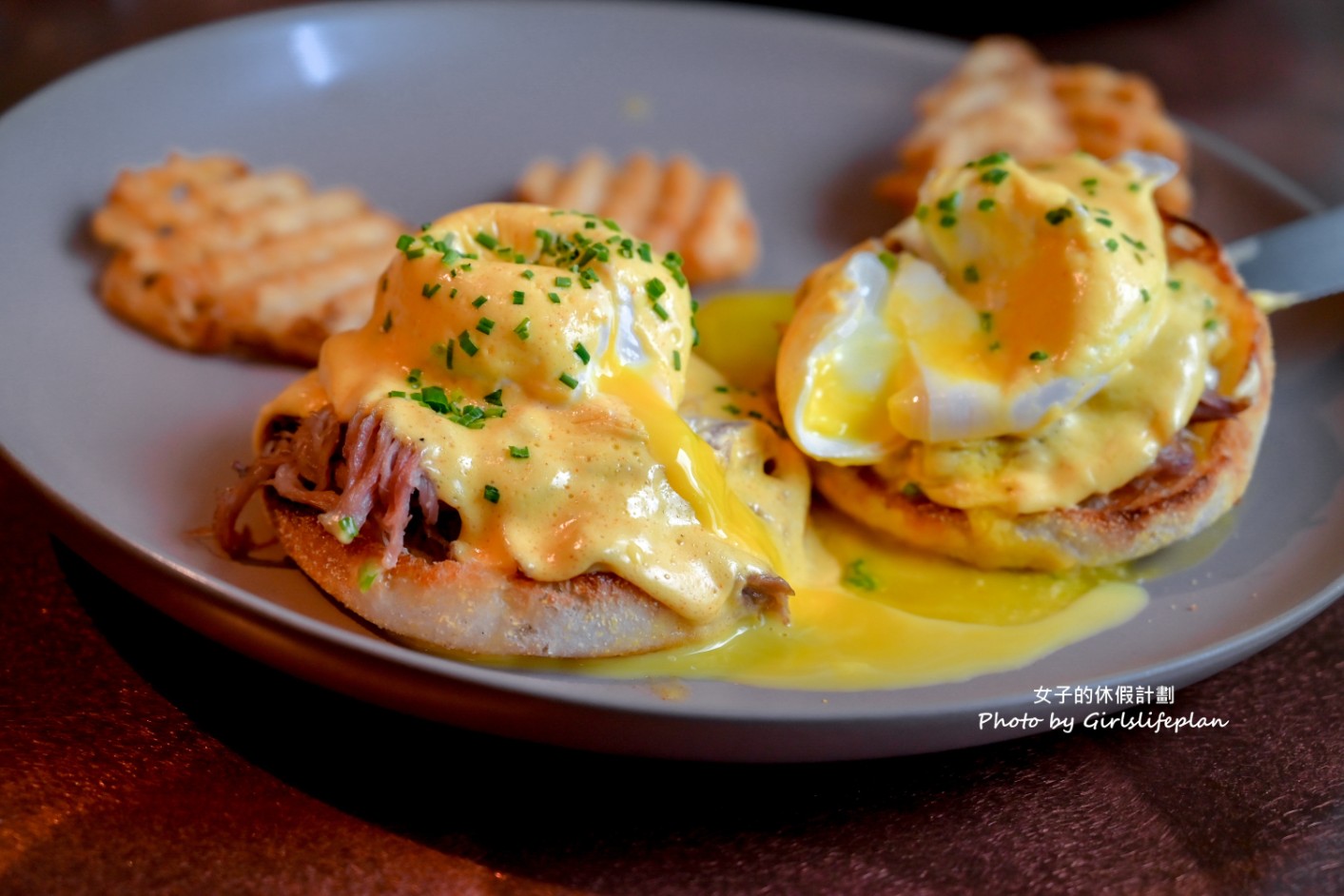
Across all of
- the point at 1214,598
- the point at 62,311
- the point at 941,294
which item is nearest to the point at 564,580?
the point at 941,294

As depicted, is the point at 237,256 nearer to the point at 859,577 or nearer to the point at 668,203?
the point at 668,203

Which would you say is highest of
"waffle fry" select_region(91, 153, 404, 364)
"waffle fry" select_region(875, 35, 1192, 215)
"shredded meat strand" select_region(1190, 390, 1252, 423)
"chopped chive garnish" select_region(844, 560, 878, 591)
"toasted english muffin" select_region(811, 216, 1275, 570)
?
"waffle fry" select_region(91, 153, 404, 364)

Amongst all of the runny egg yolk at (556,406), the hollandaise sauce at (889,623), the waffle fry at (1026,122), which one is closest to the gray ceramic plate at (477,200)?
the hollandaise sauce at (889,623)

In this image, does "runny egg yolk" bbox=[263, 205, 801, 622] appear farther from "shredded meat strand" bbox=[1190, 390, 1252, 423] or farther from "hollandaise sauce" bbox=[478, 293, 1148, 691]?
"shredded meat strand" bbox=[1190, 390, 1252, 423]

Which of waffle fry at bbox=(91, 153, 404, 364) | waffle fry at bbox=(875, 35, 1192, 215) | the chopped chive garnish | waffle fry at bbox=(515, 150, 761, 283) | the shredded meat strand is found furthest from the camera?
waffle fry at bbox=(875, 35, 1192, 215)

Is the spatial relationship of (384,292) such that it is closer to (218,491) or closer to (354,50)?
(218,491)

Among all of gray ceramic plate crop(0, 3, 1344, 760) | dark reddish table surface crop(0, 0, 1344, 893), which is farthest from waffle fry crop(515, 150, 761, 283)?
dark reddish table surface crop(0, 0, 1344, 893)

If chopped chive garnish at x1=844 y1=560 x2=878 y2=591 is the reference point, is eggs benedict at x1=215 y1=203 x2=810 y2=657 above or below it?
above

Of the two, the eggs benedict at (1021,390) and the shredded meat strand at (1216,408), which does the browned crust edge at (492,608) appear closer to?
the eggs benedict at (1021,390)
